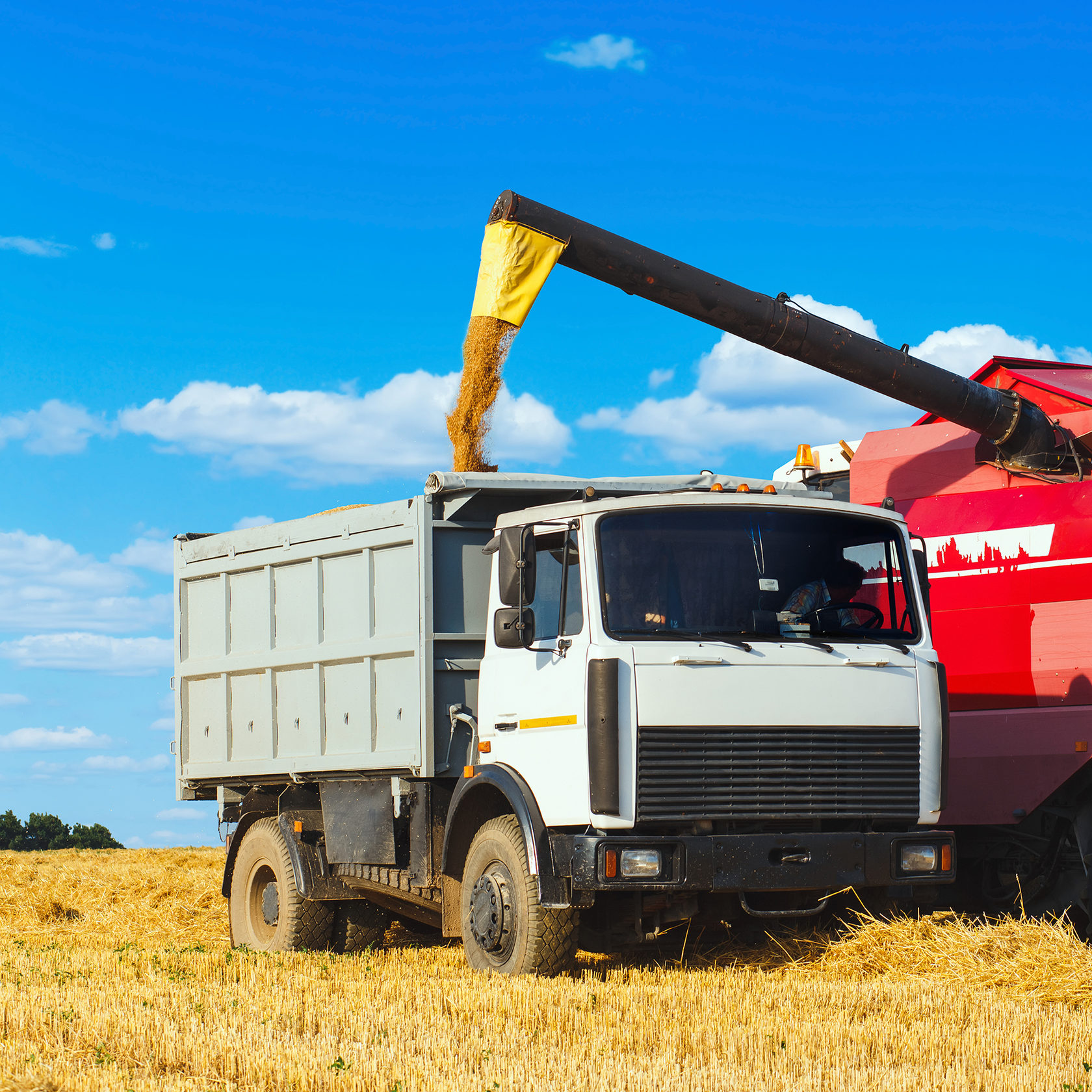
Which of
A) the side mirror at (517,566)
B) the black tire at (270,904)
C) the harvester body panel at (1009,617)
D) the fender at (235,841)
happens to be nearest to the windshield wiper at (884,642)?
the side mirror at (517,566)

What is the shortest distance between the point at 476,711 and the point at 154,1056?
3.56 metres

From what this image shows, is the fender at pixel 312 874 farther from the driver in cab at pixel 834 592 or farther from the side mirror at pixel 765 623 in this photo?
the driver in cab at pixel 834 592

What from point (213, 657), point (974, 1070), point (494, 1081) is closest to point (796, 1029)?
point (974, 1070)

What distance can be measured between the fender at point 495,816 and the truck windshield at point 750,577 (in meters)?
1.15

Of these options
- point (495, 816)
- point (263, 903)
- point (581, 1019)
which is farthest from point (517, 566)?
point (263, 903)

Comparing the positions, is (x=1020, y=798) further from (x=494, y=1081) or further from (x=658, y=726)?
(x=494, y=1081)

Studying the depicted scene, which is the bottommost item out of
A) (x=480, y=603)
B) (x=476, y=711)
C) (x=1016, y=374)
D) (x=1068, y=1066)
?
(x=1068, y=1066)

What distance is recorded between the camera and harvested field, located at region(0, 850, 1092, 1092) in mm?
5957

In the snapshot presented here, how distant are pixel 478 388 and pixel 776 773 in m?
4.35

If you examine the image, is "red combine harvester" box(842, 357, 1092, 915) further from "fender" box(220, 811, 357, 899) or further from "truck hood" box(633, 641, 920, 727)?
"fender" box(220, 811, 357, 899)

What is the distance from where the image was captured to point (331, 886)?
424 inches

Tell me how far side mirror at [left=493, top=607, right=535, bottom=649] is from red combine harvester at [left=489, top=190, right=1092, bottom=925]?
86.9 inches

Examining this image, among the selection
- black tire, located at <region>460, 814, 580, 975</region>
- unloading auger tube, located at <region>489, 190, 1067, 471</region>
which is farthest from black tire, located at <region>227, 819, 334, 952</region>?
unloading auger tube, located at <region>489, 190, 1067, 471</region>

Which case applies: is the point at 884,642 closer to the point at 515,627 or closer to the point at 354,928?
the point at 515,627
